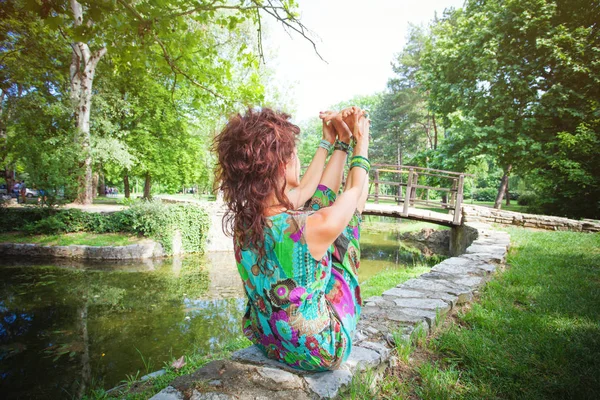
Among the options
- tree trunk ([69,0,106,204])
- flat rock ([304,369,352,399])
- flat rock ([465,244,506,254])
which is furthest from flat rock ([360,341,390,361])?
tree trunk ([69,0,106,204])

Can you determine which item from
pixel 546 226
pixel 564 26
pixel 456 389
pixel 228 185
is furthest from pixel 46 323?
pixel 564 26

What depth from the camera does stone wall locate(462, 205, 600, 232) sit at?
8.47 meters

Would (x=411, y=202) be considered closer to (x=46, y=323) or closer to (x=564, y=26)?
(x=564, y=26)

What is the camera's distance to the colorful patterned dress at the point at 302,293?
1223 millimetres

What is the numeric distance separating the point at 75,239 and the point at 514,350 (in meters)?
11.4

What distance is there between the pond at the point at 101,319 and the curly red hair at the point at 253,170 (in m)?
3.00

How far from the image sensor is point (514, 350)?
6.55ft

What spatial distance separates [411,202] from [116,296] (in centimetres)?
970

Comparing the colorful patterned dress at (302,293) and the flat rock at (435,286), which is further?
the flat rock at (435,286)

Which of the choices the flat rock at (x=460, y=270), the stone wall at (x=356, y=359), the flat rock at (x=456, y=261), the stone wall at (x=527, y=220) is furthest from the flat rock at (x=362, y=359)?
the stone wall at (x=527, y=220)


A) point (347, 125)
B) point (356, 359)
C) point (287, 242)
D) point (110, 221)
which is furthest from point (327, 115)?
point (110, 221)

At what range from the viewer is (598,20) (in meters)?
9.99

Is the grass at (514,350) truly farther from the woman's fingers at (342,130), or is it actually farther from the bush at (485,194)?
the bush at (485,194)

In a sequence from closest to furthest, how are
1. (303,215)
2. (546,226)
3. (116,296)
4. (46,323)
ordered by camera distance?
1. (303,215)
2. (46,323)
3. (116,296)
4. (546,226)
